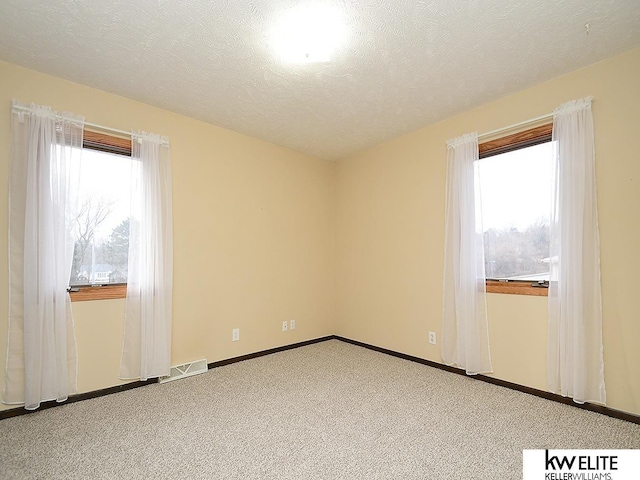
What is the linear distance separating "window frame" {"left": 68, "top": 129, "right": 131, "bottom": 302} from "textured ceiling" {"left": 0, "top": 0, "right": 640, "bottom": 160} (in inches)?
16.3

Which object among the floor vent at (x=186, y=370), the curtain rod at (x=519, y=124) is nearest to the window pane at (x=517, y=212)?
the curtain rod at (x=519, y=124)

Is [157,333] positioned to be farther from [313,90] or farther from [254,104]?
[313,90]

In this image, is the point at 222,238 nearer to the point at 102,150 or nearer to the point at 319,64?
the point at 102,150

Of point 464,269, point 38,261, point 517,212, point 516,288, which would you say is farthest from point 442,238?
point 38,261

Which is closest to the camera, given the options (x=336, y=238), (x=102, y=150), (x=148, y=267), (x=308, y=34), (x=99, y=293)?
(x=308, y=34)

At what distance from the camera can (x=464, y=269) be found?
313 cm

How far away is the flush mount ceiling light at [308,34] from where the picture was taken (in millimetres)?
1945

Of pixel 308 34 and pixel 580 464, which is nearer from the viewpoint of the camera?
pixel 580 464

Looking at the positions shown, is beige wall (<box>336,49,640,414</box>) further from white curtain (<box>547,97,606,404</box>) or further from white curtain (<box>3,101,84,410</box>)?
white curtain (<box>3,101,84,410</box>)

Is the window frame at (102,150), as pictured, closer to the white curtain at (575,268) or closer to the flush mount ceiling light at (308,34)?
the flush mount ceiling light at (308,34)

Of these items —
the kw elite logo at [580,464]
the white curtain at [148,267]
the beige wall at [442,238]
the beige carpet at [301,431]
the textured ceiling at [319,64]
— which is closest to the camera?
the kw elite logo at [580,464]

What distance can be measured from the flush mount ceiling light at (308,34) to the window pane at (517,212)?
197 cm

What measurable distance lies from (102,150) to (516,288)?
13.0 ft

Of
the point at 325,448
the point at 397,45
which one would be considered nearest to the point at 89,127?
the point at 397,45
